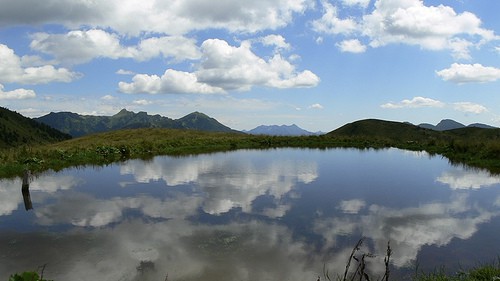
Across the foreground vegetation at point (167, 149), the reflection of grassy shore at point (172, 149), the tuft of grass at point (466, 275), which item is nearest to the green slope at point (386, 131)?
the foreground vegetation at point (167, 149)

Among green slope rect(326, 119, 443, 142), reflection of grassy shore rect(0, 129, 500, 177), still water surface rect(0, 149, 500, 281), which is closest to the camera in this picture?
still water surface rect(0, 149, 500, 281)

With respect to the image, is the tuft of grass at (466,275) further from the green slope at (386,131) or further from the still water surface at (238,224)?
the green slope at (386,131)

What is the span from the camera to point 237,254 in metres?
11.7

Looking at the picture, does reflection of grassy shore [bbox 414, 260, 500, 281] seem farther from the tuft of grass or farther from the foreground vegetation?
the foreground vegetation

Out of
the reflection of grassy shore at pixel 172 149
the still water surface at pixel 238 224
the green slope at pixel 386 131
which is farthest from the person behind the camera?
the green slope at pixel 386 131

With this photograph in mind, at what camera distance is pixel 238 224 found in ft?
50.1

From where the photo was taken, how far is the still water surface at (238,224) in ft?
35.8

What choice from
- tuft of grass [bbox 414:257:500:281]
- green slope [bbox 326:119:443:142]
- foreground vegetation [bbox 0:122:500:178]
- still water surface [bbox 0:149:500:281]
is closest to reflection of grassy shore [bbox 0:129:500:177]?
foreground vegetation [bbox 0:122:500:178]

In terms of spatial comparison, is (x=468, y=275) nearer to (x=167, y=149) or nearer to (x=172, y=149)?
(x=167, y=149)

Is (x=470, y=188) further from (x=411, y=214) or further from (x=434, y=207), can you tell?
(x=411, y=214)

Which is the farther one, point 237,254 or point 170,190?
point 170,190

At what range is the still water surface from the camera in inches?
429

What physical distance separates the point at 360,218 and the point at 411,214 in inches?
111

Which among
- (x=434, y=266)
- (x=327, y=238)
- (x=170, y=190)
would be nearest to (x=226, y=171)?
(x=170, y=190)
